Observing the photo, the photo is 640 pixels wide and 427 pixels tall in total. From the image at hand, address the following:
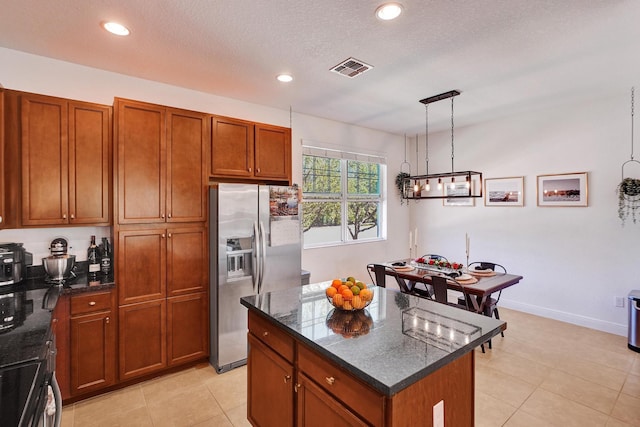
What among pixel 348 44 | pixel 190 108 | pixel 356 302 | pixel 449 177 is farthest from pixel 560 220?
pixel 190 108

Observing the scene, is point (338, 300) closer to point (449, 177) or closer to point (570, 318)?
point (449, 177)

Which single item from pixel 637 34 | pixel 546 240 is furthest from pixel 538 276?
pixel 637 34

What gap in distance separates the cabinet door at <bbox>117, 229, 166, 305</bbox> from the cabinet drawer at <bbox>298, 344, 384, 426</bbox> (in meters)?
1.87

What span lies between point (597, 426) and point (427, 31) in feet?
10.4

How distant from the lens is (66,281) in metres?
2.62

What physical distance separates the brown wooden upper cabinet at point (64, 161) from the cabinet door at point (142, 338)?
2.84 ft

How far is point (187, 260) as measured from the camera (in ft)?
10.0

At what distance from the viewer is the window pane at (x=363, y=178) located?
5203mm

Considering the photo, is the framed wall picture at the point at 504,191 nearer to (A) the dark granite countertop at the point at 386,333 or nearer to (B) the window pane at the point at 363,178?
(B) the window pane at the point at 363,178

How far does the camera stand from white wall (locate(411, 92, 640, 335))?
384 cm

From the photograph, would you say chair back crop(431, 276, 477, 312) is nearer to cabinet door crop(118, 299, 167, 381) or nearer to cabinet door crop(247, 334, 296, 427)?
cabinet door crop(247, 334, 296, 427)

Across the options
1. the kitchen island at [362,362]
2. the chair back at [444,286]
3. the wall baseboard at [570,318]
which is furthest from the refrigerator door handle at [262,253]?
the wall baseboard at [570,318]

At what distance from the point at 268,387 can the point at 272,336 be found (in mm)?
333

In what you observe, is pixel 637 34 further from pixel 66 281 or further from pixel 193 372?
pixel 66 281
